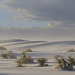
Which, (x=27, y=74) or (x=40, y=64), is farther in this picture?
(x=40, y=64)

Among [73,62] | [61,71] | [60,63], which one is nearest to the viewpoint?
[61,71]

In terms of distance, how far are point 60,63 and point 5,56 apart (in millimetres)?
7938

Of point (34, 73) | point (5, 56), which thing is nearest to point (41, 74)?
point (34, 73)

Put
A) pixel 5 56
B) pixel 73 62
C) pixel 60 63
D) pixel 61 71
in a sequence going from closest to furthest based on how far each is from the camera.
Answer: pixel 61 71 → pixel 60 63 → pixel 73 62 → pixel 5 56

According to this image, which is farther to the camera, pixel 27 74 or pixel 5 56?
pixel 5 56

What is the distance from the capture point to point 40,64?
40.9ft

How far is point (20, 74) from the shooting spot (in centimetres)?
905

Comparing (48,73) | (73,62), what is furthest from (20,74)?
(73,62)

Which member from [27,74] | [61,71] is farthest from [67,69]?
[27,74]

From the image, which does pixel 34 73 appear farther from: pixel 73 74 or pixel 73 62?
pixel 73 62

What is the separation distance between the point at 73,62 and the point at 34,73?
367cm

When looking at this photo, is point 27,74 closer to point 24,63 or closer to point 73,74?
point 73,74

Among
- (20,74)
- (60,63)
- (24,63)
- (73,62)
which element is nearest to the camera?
(20,74)

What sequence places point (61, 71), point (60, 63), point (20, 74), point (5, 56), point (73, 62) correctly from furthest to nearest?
1. point (5, 56)
2. point (73, 62)
3. point (60, 63)
4. point (61, 71)
5. point (20, 74)
